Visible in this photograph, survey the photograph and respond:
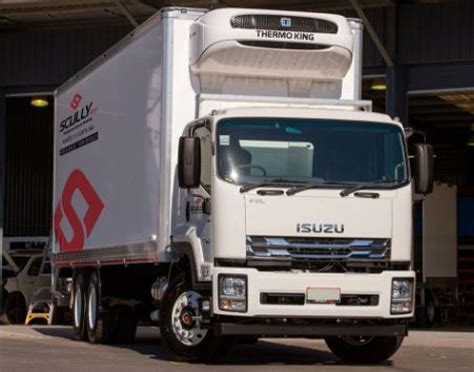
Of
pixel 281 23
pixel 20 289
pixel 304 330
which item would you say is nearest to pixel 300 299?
pixel 304 330

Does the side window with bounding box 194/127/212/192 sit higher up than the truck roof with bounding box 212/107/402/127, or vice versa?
the truck roof with bounding box 212/107/402/127

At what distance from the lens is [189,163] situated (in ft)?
44.0

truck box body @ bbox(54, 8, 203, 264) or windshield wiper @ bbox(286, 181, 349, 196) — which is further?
truck box body @ bbox(54, 8, 203, 264)

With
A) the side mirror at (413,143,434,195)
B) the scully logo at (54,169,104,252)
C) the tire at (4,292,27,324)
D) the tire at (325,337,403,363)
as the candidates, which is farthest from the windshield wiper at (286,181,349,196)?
the tire at (4,292,27,324)

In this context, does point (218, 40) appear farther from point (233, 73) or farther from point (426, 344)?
point (426, 344)

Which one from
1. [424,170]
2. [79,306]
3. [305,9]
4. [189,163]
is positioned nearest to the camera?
[189,163]

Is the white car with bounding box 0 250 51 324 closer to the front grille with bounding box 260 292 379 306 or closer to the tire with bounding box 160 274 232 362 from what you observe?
the tire with bounding box 160 274 232 362

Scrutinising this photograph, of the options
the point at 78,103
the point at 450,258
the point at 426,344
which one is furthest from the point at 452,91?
the point at 78,103

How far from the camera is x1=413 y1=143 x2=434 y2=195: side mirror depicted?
14.0m

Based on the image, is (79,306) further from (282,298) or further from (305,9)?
(305,9)

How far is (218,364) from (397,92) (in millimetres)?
12416

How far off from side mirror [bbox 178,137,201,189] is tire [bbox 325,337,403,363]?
2.85 m

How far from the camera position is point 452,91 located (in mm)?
25219

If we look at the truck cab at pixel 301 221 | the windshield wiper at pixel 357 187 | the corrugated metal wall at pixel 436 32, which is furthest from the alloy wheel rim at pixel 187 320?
the corrugated metal wall at pixel 436 32
